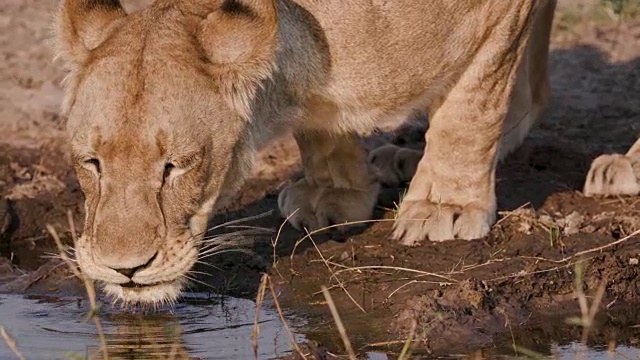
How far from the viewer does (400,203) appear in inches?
274

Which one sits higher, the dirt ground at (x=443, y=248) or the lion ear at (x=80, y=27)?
the lion ear at (x=80, y=27)

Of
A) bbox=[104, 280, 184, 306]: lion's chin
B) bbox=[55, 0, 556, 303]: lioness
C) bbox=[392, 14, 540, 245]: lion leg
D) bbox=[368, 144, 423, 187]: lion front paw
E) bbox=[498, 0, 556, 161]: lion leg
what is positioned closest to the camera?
bbox=[55, 0, 556, 303]: lioness

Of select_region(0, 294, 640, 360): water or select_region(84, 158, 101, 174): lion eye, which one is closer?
select_region(0, 294, 640, 360): water

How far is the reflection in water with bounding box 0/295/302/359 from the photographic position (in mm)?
5352

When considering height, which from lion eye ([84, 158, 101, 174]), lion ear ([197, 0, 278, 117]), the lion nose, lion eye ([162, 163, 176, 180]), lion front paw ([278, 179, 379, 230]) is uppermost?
lion ear ([197, 0, 278, 117])

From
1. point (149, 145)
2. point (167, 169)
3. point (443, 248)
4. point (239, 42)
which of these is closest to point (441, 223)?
point (443, 248)

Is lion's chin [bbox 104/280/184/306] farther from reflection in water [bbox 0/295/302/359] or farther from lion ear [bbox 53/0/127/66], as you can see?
lion ear [bbox 53/0/127/66]

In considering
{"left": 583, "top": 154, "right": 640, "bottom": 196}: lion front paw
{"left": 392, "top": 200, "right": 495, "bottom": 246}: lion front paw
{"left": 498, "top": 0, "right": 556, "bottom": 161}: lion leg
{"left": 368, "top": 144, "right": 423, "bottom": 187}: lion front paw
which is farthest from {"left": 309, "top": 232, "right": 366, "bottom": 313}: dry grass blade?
{"left": 498, "top": 0, "right": 556, "bottom": 161}: lion leg

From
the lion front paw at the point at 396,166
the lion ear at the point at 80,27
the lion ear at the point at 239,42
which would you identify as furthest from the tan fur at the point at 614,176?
the lion ear at the point at 80,27

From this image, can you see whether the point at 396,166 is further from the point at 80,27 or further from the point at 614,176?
the point at 80,27

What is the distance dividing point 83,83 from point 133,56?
0.70 feet

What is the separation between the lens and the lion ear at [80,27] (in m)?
5.79

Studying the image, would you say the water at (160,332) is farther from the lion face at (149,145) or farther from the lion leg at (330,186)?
the lion leg at (330,186)

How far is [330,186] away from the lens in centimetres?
699
